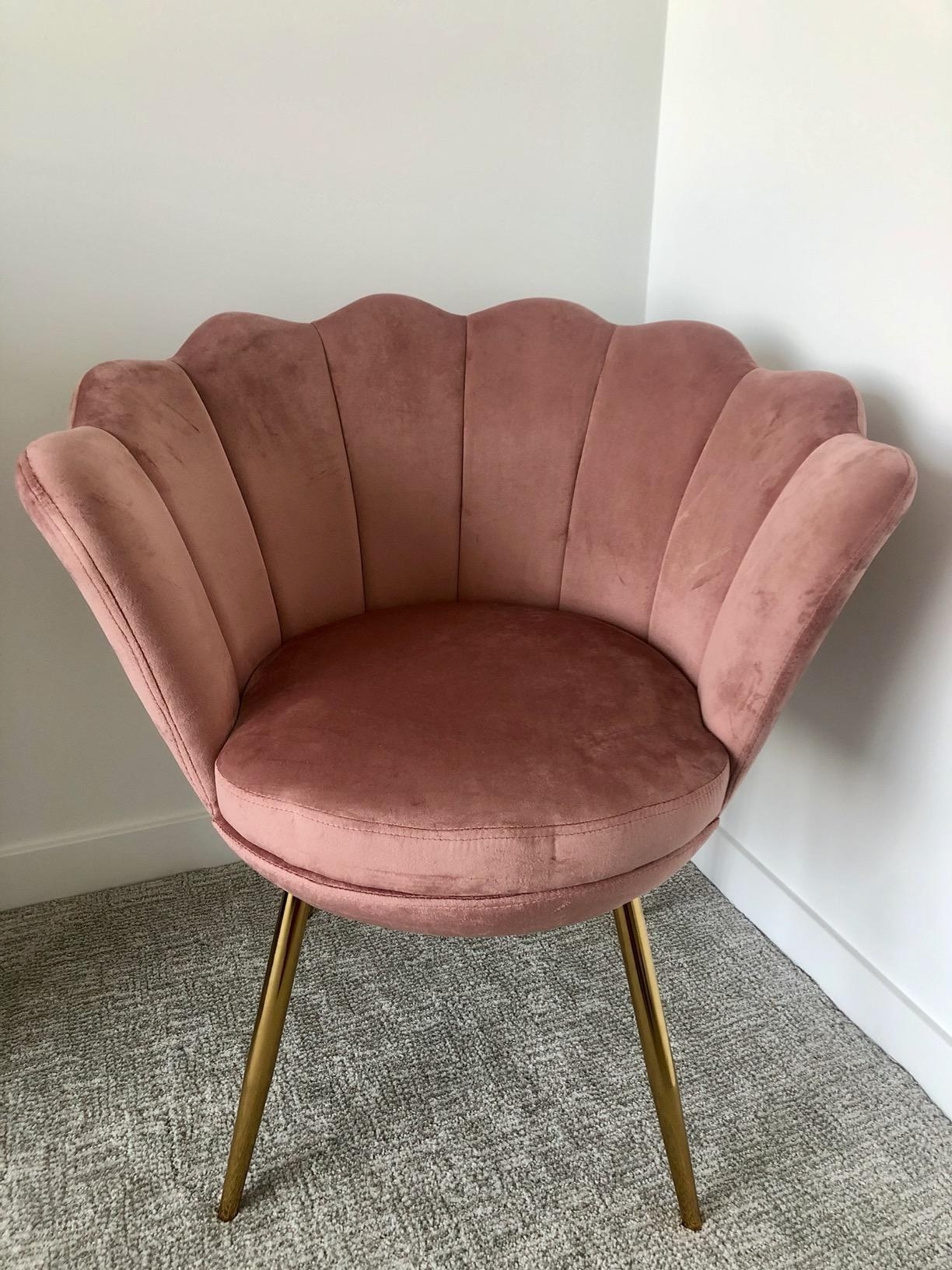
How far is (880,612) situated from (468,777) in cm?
55

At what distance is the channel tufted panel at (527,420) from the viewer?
1.10 m

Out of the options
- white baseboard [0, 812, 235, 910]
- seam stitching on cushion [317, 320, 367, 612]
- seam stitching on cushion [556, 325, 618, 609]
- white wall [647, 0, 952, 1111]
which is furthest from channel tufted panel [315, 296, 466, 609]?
white baseboard [0, 812, 235, 910]

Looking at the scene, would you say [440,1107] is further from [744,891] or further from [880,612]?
[880,612]

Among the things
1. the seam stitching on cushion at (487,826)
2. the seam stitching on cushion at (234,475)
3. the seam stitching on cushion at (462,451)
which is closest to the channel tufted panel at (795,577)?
the seam stitching on cushion at (487,826)

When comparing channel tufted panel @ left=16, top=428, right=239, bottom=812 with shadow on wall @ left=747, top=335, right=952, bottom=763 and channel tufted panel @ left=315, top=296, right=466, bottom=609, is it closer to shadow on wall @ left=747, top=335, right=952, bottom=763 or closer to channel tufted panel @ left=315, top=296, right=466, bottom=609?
channel tufted panel @ left=315, top=296, right=466, bottom=609

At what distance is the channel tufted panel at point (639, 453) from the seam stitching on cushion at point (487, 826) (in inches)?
13.4

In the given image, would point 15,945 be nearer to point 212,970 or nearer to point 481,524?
point 212,970

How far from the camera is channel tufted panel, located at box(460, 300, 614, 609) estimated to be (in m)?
1.10

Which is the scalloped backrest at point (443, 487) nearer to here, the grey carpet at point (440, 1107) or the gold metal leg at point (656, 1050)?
the gold metal leg at point (656, 1050)

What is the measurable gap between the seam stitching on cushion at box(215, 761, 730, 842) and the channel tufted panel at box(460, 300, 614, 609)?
44 cm

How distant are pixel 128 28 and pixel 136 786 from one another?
96 centimetres

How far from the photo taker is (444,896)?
0.74 meters

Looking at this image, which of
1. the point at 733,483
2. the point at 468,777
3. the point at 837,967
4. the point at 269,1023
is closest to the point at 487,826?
the point at 468,777

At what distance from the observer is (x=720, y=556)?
3.04 feet
